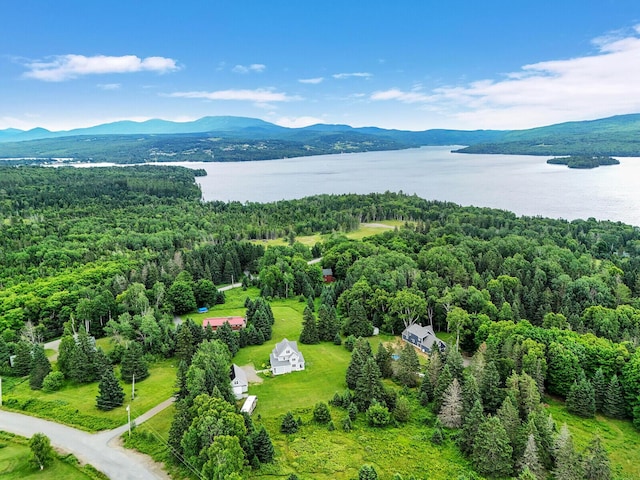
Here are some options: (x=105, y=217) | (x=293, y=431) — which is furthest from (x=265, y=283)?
(x=105, y=217)

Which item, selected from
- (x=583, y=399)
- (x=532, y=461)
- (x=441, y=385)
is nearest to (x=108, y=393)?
(x=441, y=385)

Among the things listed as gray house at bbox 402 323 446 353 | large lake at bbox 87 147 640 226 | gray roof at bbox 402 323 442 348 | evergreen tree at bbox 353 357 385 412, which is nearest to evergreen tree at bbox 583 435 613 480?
evergreen tree at bbox 353 357 385 412

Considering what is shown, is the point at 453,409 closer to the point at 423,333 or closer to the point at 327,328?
the point at 423,333

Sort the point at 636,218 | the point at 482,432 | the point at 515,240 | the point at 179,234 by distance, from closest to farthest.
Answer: the point at 482,432 < the point at 515,240 < the point at 179,234 < the point at 636,218

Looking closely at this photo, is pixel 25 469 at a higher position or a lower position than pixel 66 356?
lower

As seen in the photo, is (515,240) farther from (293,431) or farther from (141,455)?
(141,455)

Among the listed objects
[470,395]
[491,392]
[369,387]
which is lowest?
[369,387]
